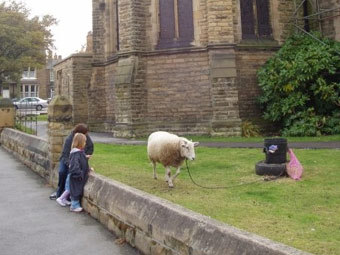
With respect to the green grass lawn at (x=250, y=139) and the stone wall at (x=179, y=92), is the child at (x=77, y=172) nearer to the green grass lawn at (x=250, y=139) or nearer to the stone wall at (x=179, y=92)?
the green grass lawn at (x=250, y=139)

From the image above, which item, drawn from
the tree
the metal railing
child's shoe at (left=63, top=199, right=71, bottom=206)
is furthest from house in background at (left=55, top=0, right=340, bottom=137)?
the tree

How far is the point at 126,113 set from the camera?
52.7ft

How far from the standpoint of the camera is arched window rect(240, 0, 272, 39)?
17.0m

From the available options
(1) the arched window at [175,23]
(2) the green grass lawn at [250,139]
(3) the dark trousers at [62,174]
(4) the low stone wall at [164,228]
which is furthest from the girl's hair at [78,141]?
(1) the arched window at [175,23]

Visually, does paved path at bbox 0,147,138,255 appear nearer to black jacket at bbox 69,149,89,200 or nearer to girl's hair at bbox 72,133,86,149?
black jacket at bbox 69,149,89,200

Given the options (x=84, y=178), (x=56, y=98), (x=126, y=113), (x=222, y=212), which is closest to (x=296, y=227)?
(x=222, y=212)

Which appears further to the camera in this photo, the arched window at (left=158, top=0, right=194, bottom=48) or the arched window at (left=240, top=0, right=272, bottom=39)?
the arched window at (left=240, top=0, right=272, bottom=39)

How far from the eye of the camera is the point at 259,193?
6.39 m

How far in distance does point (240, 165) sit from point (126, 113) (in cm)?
806

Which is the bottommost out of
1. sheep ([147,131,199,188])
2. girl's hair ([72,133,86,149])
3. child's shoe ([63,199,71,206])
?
child's shoe ([63,199,71,206])

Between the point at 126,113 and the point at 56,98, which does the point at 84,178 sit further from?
the point at 126,113

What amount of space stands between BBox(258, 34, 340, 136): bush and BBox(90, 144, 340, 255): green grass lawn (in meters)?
4.53

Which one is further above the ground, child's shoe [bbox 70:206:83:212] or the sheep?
the sheep

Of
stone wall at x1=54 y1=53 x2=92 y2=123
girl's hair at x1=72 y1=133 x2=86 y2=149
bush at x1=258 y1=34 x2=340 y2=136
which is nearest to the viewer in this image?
girl's hair at x1=72 y1=133 x2=86 y2=149
